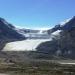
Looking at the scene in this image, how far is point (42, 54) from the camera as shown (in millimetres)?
167500

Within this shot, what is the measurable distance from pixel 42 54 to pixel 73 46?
17.5 metres

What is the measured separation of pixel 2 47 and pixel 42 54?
38.7m

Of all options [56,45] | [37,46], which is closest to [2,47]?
[37,46]

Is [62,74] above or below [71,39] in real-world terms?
below

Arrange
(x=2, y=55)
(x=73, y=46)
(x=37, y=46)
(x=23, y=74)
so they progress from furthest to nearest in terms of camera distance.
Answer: (x=37, y=46)
(x=73, y=46)
(x=2, y=55)
(x=23, y=74)

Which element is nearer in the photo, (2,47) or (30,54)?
(30,54)

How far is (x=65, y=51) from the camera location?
17562 cm

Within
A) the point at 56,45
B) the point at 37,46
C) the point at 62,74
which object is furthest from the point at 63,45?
the point at 62,74

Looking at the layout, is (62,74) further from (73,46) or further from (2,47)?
(2,47)

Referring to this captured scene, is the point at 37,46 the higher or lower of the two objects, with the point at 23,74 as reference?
higher

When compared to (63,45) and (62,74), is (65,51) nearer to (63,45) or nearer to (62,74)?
(63,45)

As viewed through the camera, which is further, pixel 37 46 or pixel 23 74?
pixel 37 46

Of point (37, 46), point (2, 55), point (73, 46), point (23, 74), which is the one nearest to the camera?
point (23, 74)

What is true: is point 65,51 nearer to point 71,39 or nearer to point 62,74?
point 71,39
